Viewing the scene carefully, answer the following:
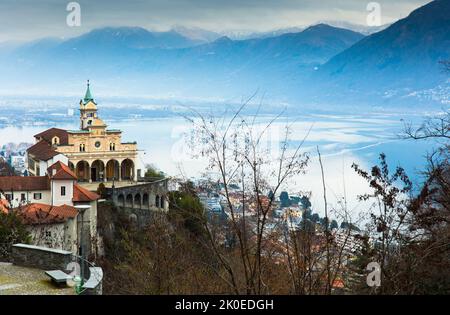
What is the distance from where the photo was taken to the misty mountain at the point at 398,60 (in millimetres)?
50344

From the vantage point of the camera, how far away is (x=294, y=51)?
61.2 meters

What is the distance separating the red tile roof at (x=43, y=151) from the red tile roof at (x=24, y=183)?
418cm

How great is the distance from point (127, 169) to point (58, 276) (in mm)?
25122

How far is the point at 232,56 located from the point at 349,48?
27995mm

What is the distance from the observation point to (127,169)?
32406 millimetres

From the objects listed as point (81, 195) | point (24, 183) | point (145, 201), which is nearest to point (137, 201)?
point (145, 201)

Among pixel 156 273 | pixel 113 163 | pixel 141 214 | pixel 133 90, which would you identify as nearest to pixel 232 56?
pixel 133 90

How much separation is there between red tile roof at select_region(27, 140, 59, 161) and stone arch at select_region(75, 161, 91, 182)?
165 cm

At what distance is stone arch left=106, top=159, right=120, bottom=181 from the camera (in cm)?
3188

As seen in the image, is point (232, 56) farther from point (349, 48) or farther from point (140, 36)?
point (349, 48)

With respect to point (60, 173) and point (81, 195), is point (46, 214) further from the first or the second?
point (60, 173)

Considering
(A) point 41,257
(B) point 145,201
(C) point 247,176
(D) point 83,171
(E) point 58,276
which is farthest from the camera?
(D) point 83,171

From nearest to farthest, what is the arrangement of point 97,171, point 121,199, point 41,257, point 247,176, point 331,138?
1. point 247,176
2. point 41,257
3. point 121,199
4. point 97,171
5. point 331,138
